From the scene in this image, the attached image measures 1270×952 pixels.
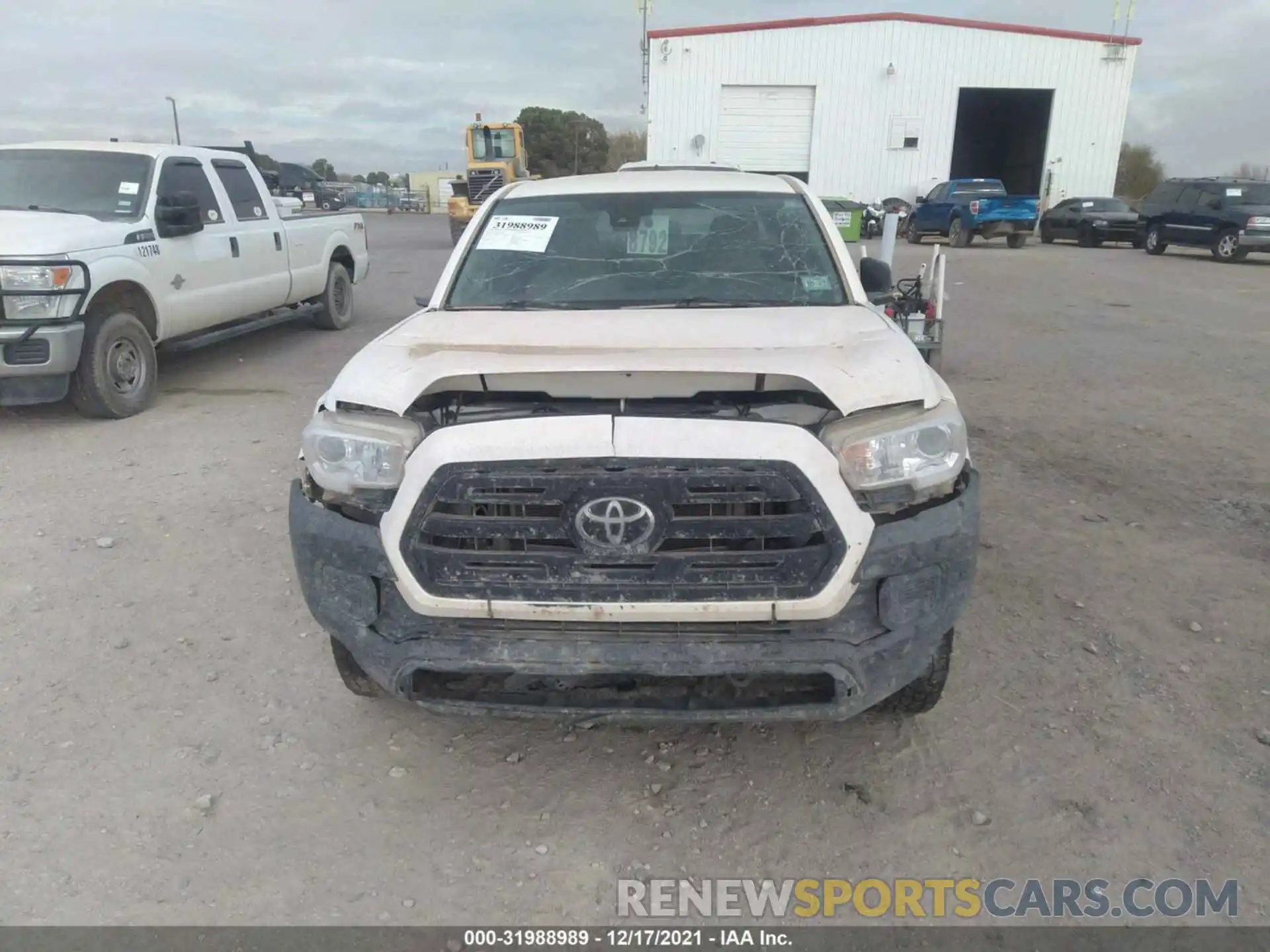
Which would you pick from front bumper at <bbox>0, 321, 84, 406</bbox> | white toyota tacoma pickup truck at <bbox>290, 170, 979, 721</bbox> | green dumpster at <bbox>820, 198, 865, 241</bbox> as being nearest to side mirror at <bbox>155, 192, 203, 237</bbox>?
front bumper at <bbox>0, 321, 84, 406</bbox>

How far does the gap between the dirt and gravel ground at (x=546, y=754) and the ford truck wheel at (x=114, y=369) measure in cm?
135

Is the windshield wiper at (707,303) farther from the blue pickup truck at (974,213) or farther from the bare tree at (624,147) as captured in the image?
the bare tree at (624,147)

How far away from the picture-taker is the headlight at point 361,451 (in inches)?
98.3

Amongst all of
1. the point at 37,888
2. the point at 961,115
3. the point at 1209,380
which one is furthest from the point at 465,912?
the point at 961,115

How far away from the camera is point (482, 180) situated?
24016mm

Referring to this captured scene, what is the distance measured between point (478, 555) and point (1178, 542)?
3.75m

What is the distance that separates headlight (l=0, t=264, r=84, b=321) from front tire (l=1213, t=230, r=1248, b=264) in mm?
20960

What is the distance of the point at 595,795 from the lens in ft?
8.89

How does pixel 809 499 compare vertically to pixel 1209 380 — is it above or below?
above

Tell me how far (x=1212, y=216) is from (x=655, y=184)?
64.9 feet

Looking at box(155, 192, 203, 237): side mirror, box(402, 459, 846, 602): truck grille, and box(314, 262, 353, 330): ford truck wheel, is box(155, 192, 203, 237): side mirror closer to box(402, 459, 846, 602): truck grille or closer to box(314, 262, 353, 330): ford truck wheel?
box(314, 262, 353, 330): ford truck wheel

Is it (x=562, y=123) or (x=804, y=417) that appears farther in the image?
(x=562, y=123)

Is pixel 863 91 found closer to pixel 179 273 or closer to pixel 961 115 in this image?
pixel 961 115

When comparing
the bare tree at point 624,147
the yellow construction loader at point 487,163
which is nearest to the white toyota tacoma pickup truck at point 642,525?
the yellow construction loader at point 487,163
